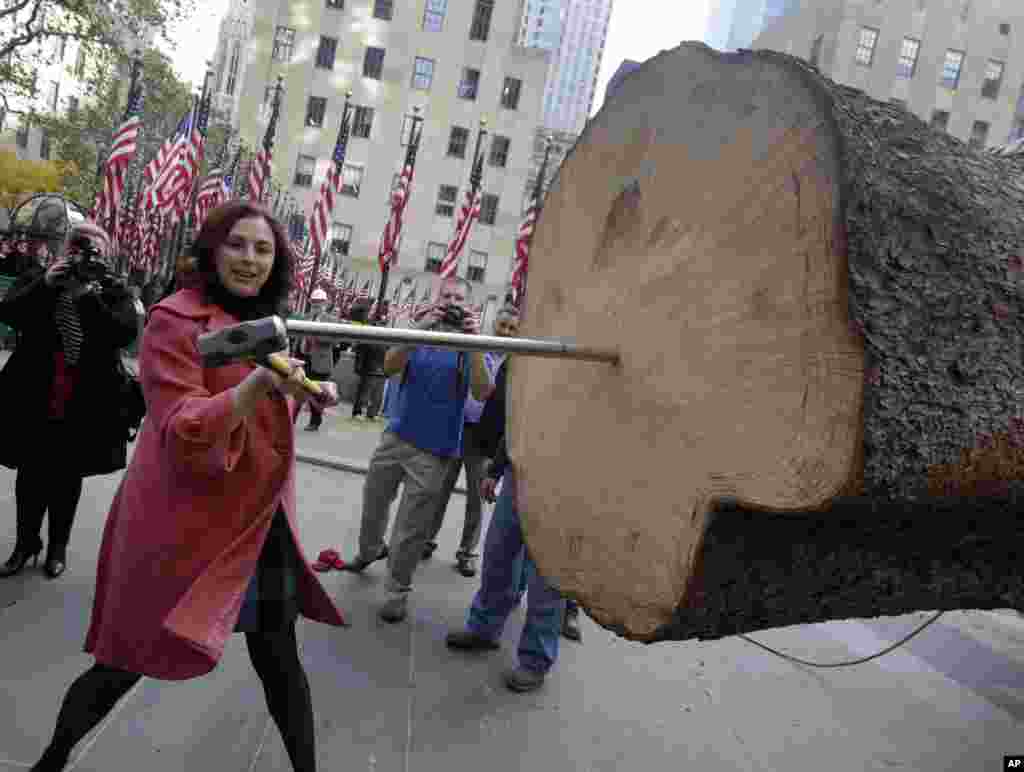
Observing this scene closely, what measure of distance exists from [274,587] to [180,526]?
34 cm

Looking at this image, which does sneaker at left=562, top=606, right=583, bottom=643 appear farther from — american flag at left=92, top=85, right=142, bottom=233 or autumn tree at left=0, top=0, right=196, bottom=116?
autumn tree at left=0, top=0, right=196, bottom=116

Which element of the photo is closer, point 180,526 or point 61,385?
point 180,526

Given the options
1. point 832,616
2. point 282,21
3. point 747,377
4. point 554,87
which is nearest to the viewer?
point 747,377

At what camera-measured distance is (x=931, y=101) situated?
39.5 metres

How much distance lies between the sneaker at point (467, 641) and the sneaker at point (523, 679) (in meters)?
0.34

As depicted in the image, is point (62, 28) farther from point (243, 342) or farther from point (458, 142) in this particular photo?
point (458, 142)

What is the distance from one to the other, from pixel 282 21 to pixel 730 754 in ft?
139

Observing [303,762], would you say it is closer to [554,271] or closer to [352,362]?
[554,271]

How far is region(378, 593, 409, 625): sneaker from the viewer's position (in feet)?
12.7

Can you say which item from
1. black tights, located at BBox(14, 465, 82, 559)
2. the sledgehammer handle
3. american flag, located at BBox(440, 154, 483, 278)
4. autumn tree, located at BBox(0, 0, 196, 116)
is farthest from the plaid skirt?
autumn tree, located at BBox(0, 0, 196, 116)

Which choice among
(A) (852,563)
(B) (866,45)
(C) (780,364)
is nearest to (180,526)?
(C) (780,364)

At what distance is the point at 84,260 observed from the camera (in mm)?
3342

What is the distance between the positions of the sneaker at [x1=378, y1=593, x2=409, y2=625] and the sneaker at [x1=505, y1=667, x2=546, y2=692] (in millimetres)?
725

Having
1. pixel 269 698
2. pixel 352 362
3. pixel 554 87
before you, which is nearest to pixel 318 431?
pixel 352 362
